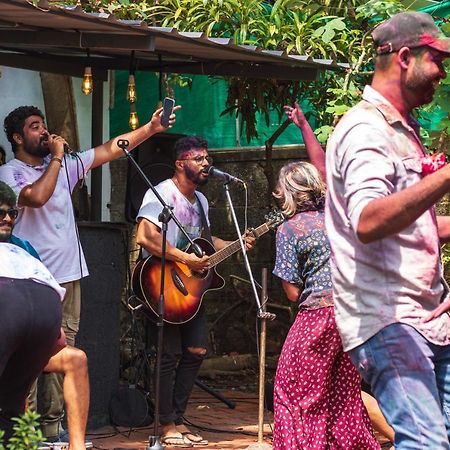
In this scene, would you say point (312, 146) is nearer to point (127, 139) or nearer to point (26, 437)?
point (127, 139)

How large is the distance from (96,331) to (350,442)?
7.85ft

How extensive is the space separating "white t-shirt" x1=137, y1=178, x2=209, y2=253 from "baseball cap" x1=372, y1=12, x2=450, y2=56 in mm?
4341

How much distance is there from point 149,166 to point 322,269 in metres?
3.03

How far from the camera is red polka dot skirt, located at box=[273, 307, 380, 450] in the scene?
6.49m

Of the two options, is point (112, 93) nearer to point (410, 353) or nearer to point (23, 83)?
point (23, 83)

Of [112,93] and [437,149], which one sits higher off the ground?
[112,93]

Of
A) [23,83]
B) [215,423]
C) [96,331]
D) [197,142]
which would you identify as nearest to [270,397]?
[215,423]

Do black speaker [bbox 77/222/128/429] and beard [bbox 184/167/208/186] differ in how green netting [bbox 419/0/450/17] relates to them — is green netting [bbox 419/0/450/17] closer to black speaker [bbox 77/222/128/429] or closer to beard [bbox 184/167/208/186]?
beard [bbox 184/167/208/186]

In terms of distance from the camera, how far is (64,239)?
7.40 m

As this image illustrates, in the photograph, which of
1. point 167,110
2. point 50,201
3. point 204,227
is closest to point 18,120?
point 50,201

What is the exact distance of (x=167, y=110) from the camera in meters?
7.48

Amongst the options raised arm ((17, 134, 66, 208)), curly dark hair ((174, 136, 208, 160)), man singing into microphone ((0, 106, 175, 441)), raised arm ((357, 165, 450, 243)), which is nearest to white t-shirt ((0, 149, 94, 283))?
man singing into microphone ((0, 106, 175, 441))

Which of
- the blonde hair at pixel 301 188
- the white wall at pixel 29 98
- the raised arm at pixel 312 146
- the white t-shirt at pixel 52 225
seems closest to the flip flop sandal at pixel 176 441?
the white t-shirt at pixel 52 225

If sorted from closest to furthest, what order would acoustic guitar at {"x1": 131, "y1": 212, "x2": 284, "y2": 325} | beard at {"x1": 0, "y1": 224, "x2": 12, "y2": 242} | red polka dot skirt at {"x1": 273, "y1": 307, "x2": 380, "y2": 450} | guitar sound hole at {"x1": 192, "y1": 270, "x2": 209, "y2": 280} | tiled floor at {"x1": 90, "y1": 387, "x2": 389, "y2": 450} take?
beard at {"x1": 0, "y1": 224, "x2": 12, "y2": 242} < red polka dot skirt at {"x1": 273, "y1": 307, "x2": 380, "y2": 450} < tiled floor at {"x1": 90, "y1": 387, "x2": 389, "y2": 450} < acoustic guitar at {"x1": 131, "y1": 212, "x2": 284, "y2": 325} < guitar sound hole at {"x1": 192, "y1": 270, "x2": 209, "y2": 280}
